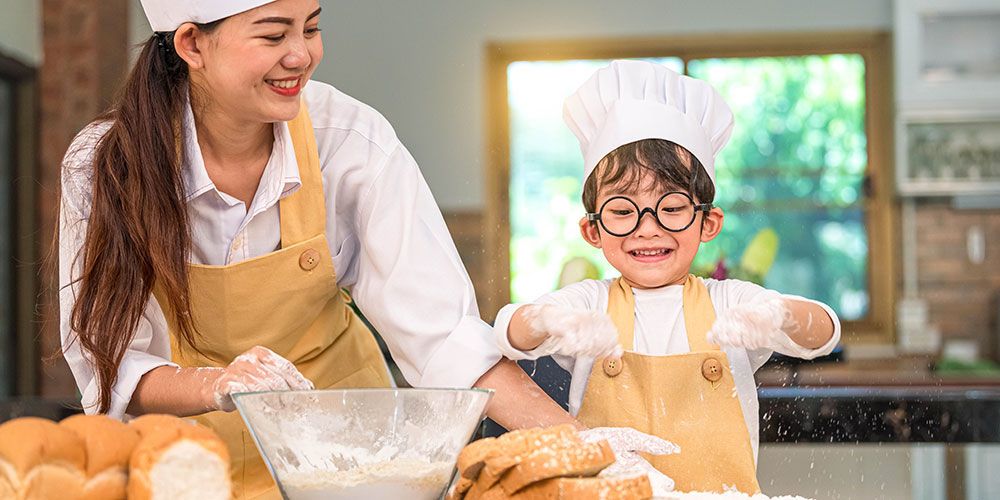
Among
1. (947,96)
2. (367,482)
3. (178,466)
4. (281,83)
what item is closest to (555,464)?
(367,482)

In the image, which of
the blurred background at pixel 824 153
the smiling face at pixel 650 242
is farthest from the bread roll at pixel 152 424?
the blurred background at pixel 824 153

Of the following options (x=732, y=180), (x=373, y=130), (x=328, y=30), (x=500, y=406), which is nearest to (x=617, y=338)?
(x=500, y=406)

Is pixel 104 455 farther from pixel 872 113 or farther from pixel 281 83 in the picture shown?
pixel 872 113

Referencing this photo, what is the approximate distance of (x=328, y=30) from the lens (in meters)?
1.31

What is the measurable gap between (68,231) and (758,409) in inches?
33.9

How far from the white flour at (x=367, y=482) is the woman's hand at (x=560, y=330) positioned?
0.38 metres

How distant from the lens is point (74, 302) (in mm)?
1124

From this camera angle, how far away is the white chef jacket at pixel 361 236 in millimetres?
1167

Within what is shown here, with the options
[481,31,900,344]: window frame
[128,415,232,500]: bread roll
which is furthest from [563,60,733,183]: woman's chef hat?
[481,31,900,344]: window frame

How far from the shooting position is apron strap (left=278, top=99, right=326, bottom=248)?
1219 mm

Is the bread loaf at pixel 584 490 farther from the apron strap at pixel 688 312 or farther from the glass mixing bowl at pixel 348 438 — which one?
the apron strap at pixel 688 312

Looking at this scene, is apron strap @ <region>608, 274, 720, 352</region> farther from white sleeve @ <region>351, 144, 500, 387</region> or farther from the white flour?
the white flour

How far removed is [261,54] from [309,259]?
27 centimetres

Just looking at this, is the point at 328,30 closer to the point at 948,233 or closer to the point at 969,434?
the point at 969,434
